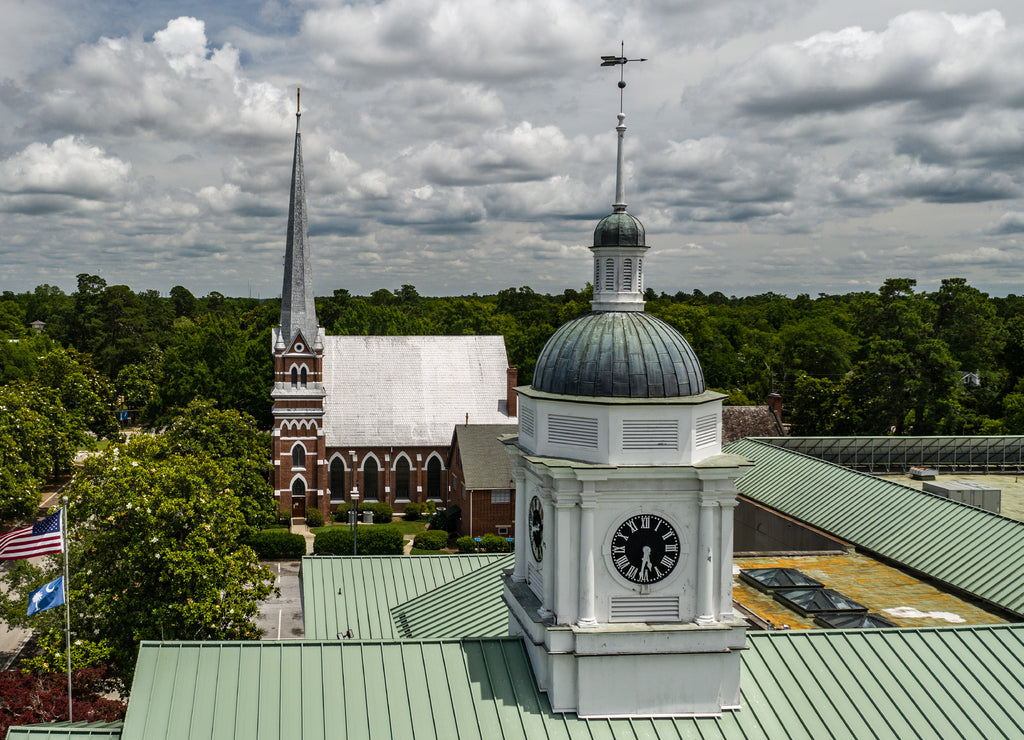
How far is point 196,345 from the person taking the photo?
75.6m

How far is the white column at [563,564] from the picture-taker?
1470 cm

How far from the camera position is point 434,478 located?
6347cm

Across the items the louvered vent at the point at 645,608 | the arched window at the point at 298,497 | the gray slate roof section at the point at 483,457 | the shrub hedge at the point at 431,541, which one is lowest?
the shrub hedge at the point at 431,541

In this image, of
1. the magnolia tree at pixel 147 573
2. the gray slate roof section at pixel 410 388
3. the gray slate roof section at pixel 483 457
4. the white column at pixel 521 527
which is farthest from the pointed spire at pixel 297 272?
the white column at pixel 521 527

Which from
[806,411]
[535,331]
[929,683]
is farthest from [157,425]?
[929,683]

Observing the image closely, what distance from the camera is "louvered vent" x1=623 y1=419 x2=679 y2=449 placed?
14.8m

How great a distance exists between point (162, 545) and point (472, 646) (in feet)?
50.3

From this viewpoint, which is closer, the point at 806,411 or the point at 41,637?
the point at 41,637

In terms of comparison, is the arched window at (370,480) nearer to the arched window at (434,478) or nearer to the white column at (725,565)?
the arched window at (434,478)

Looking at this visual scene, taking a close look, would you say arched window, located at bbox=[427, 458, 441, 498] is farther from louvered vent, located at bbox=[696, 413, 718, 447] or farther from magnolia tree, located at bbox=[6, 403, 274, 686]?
louvered vent, located at bbox=[696, 413, 718, 447]

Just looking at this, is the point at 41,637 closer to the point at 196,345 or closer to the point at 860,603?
the point at 860,603

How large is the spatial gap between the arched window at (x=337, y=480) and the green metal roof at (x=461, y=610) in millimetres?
39954

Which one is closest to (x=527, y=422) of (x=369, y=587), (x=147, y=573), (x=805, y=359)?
(x=369, y=587)

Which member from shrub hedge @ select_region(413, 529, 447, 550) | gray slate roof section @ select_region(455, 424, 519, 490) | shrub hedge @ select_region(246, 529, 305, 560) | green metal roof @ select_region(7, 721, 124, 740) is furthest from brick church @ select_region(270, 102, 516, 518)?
green metal roof @ select_region(7, 721, 124, 740)
